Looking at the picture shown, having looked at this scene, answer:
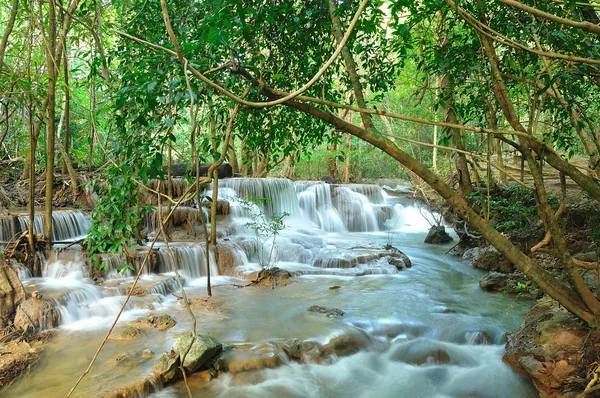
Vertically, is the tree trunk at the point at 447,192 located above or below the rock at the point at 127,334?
above

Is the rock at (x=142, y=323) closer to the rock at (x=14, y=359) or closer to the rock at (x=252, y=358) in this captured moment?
the rock at (x=14, y=359)

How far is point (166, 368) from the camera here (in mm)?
4551

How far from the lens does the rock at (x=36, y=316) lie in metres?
5.69

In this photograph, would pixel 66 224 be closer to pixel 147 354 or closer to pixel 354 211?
pixel 147 354

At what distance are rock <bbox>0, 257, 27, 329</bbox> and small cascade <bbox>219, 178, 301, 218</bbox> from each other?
8.11m

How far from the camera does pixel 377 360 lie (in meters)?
5.60

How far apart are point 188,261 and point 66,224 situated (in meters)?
3.23

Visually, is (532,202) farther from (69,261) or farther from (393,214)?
(69,261)

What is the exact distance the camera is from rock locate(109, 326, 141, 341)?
18.5 ft

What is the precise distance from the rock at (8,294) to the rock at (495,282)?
792 cm

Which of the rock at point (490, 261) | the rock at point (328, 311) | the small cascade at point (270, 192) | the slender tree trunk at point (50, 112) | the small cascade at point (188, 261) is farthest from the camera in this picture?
the small cascade at point (270, 192)

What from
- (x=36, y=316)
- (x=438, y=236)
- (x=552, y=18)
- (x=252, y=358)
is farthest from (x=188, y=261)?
(x=552, y=18)

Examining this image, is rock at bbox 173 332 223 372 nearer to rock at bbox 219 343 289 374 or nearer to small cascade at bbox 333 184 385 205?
rock at bbox 219 343 289 374

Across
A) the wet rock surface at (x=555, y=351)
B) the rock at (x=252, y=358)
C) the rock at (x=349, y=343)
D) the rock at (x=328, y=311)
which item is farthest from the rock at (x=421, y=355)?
the rock at (x=252, y=358)
